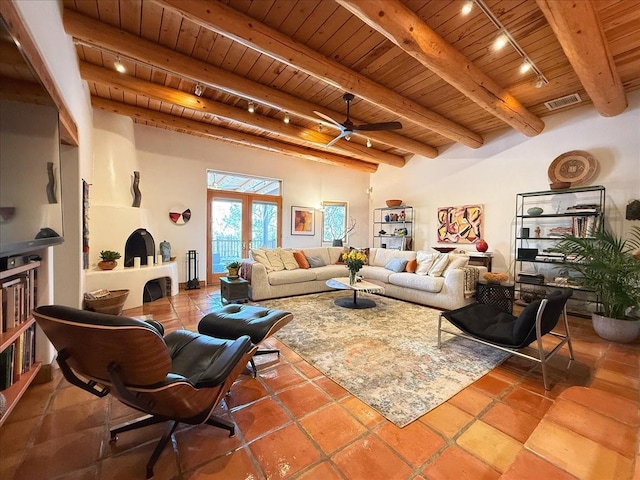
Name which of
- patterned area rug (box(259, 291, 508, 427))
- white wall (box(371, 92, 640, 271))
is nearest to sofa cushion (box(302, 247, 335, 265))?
patterned area rug (box(259, 291, 508, 427))

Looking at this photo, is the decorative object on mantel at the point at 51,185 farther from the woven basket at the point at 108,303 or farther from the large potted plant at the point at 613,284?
the large potted plant at the point at 613,284

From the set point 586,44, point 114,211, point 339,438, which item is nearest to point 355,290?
point 339,438

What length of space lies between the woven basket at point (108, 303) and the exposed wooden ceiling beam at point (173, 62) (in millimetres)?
2684

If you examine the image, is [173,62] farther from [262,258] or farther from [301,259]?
[301,259]

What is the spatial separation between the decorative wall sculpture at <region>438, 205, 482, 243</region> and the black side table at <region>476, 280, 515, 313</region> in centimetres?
186

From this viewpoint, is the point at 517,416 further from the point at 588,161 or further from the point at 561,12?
the point at 588,161

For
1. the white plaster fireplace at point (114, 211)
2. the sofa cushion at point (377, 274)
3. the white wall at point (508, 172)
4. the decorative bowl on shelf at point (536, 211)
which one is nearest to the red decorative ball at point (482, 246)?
the white wall at point (508, 172)

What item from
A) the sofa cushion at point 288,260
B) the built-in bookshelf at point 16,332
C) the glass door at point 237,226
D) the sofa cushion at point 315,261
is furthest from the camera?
the glass door at point 237,226

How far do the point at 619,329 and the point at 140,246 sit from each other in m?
6.56

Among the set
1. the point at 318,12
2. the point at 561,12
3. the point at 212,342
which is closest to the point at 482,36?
the point at 561,12

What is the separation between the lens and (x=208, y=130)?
507 cm

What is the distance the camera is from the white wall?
391 cm

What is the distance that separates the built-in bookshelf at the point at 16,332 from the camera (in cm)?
152

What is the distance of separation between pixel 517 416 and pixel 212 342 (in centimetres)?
208
